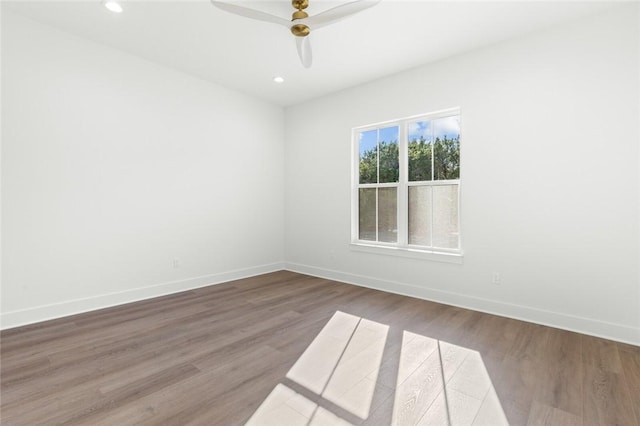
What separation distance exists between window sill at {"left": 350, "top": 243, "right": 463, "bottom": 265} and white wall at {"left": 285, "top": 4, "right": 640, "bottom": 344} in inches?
3.6

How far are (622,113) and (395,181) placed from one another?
2.31 metres

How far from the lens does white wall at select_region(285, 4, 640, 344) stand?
270 centimetres

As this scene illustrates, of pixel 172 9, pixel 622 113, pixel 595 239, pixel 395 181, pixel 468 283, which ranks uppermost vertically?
pixel 172 9

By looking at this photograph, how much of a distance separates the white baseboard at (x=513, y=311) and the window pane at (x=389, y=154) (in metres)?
1.49

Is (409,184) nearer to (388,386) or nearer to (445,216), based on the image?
(445,216)

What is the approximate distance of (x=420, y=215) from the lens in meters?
4.03

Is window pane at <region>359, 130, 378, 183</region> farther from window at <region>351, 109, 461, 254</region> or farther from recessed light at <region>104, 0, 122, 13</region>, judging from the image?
recessed light at <region>104, 0, 122, 13</region>

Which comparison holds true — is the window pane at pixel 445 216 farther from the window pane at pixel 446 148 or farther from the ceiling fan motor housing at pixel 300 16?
the ceiling fan motor housing at pixel 300 16

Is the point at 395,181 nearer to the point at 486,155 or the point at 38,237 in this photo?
the point at 486,155

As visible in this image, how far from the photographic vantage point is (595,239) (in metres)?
2.81

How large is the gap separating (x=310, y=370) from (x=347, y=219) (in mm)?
2787

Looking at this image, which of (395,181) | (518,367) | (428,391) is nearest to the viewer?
(428,391)

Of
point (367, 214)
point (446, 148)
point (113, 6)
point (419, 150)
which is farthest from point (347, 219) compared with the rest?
point (113, 6)

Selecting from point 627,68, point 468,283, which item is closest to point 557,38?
point 627,68
